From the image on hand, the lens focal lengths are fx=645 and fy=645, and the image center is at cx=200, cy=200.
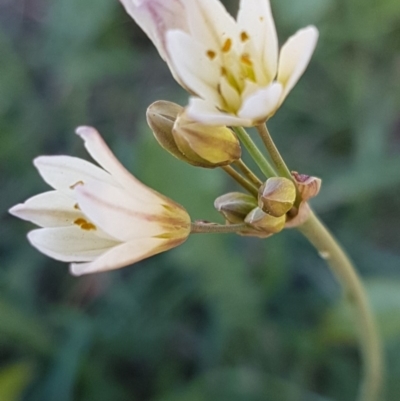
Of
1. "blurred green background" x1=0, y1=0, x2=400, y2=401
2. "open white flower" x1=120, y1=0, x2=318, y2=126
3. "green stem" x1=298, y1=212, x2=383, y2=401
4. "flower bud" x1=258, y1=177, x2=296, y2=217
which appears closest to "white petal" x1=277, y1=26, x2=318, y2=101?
"open white flower" x1=120, y1=0, x2=318, y2=126

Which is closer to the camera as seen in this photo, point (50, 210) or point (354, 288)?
point (50, 210)

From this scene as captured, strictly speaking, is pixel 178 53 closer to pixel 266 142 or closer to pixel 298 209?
pixel 266 142

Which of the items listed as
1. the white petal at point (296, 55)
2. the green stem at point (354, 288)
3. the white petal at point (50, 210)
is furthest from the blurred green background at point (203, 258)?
the white petal at point (296, 55)

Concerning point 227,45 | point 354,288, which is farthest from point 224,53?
point 354,288

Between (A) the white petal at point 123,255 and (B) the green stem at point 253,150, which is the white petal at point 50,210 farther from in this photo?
(B) the green stem at point 253,150

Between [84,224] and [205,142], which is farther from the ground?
Result: [205,142]

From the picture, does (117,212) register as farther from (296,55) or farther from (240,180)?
(296,55)
